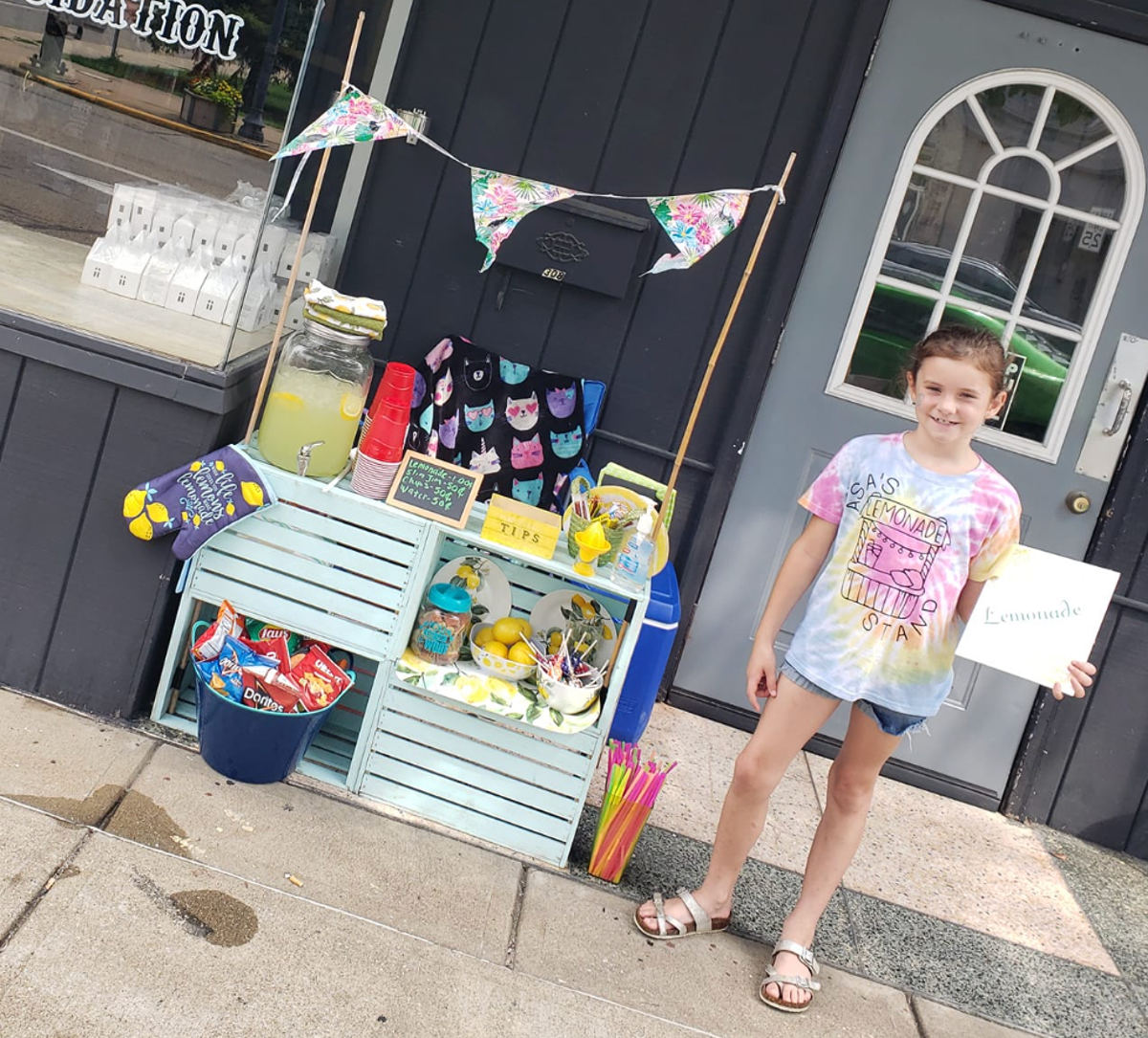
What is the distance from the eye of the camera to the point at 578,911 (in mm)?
2916

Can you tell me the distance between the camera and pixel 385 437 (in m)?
2.99

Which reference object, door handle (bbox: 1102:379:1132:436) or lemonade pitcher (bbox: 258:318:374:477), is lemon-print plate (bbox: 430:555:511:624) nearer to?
lemonade pitcher (bbox: 258:318:374:477)

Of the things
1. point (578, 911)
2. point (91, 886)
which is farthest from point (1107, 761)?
point (91, 886)

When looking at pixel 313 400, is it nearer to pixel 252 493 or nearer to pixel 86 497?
pixel 252 493

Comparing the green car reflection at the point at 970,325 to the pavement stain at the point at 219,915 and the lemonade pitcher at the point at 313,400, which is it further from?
the pavement stain at the point at 219,915

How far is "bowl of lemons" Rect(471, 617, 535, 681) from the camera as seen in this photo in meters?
3.05

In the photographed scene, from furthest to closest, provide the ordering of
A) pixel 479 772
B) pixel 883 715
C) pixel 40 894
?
pixel 479 772 → pixel 883 715 → pixel 40 894

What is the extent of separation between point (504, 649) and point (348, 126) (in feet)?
4.39

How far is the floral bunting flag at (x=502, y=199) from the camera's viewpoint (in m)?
3.01

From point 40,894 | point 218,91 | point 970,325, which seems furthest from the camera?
point 970,325

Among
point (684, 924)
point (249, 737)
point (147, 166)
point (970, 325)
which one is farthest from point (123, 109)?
point (970, 325)

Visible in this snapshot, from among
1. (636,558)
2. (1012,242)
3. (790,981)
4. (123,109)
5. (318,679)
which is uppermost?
(1012,242)

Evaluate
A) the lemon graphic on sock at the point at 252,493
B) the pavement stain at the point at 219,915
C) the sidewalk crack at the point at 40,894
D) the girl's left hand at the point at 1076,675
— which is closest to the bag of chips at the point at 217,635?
the lemon graphic on sock at the point at 252,493

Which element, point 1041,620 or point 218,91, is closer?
point 1041,620
